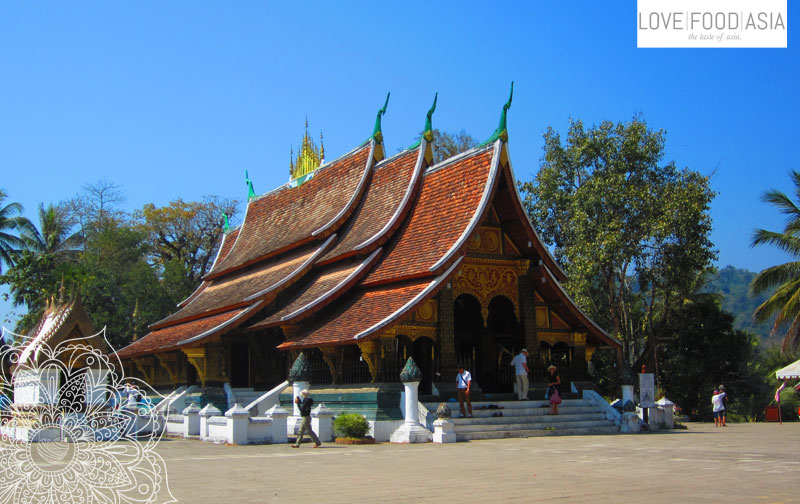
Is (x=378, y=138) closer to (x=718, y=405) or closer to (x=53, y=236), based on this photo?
(x=718, y=405)

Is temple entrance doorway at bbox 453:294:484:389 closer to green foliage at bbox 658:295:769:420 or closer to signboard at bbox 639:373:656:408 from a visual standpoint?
signboard at bbox 639:373:656:408

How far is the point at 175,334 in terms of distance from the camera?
2266 centimetres

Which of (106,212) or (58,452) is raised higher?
(106,212)

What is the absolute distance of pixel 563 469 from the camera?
29.1 feet

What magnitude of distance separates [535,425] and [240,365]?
9205 millimetres

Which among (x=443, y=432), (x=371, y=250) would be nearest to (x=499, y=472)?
(x=443, y=432)

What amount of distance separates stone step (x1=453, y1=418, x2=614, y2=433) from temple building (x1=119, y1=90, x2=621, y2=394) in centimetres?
138

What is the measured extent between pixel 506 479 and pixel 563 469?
1.14 m

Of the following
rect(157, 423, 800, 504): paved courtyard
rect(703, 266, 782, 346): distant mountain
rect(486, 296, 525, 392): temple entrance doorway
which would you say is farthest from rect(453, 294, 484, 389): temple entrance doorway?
rect(703, 266, 782, 346): distant mountain

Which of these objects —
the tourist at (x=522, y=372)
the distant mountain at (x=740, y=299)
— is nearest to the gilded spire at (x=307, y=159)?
the tourist at (x=522, y=372)

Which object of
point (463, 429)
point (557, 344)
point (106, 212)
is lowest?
point (463, 429)

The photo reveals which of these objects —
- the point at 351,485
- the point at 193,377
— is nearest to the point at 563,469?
the point at 351,485

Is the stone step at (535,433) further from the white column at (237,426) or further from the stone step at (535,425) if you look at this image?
the white column at (237,426)

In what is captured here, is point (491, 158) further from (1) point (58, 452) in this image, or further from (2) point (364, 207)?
(1) point (58, 452)
